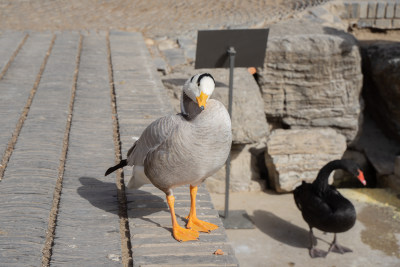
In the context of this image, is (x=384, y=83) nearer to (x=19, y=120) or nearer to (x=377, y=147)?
(x=377, y=147)

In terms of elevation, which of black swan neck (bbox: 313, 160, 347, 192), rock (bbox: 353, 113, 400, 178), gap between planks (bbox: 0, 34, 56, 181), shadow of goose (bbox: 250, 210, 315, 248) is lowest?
shadow of goose (bbox: 250, 210, 315, 248)

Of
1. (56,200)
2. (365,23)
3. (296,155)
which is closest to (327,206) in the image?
(296,155)

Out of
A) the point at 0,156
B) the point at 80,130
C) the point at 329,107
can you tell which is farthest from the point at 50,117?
the point at 329,107

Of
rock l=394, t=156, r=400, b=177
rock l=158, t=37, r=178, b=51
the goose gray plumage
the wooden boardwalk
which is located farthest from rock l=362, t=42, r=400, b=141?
the goose gray plumage

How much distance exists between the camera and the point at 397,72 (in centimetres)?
920

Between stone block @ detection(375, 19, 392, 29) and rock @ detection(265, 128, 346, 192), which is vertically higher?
stone block @ detection(375, 19, 392, 29)

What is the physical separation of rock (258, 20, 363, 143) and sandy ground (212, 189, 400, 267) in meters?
1.44

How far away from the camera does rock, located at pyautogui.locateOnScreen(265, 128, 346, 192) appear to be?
8.38 metres

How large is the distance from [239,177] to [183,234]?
17.8 feet

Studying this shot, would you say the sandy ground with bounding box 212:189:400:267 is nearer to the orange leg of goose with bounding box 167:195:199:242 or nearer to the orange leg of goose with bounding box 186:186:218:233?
the orange leg of goose with bounding box 186:186:218:233

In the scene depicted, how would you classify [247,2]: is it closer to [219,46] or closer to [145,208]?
[219,46]

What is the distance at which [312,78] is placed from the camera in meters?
8.98

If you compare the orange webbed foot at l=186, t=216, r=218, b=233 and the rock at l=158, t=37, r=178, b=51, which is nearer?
the orange webbed foot at l=186, t=216, r=218, b=233

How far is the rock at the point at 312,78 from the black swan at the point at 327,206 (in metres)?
2.58
